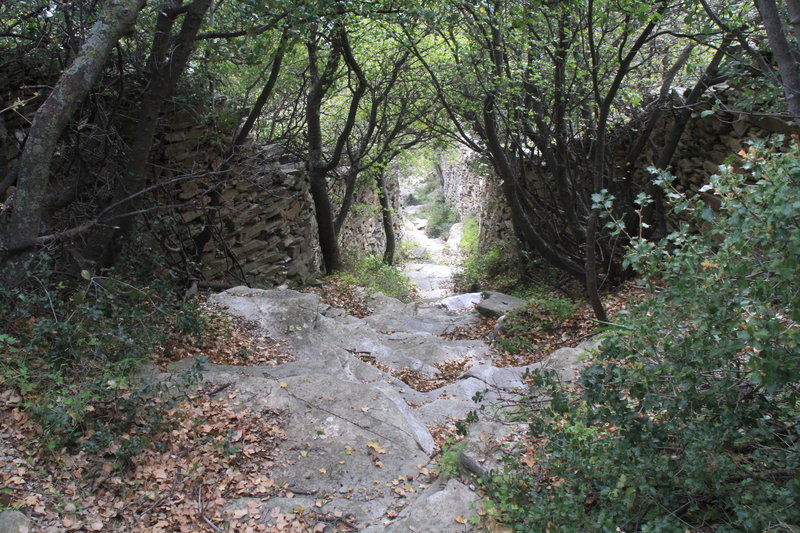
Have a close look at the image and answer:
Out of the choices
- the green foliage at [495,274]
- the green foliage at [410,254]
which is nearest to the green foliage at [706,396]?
the green foliage at [495,274]

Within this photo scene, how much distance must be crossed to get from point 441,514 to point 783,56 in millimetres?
3011

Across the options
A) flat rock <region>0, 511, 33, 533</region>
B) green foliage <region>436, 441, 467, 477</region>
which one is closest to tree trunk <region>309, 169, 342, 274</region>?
green foliage <region>436, 441, 467, 477</region>

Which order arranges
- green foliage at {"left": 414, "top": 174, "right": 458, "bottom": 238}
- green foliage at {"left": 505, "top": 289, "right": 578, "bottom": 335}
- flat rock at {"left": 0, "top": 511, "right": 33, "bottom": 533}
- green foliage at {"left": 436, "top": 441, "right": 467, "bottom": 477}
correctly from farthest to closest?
green foliage at {"left": 414, "top": 174, "right": 458, "bottom": 238} < green foliage at {"left": 505, "top": 289, "right": 578, "bottom": 335} < green foliage at {"left": 436, "top": 441, "right": 467, "bottom": 477} < flat rock at {"left": 0, "top": 511, "right": 33, "bottom": 533}

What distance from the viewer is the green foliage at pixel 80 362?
3287mm

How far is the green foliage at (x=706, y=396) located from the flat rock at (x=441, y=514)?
0.21 metres

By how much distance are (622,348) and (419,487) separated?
5.42 ft

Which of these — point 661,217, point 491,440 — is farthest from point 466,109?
point 491,440

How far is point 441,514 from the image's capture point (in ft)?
9.98

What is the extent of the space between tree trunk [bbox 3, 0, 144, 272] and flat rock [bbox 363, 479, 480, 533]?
3226 mm

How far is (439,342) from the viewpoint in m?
7.38

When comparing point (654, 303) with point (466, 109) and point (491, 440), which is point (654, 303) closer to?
point (491, 440)

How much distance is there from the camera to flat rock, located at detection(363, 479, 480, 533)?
2.94 m

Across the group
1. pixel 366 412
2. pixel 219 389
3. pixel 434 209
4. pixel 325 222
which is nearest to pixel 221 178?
pixel 325 222

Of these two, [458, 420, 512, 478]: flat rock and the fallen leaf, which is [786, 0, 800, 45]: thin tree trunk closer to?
[458, 420, 512, 478]: flat rock
